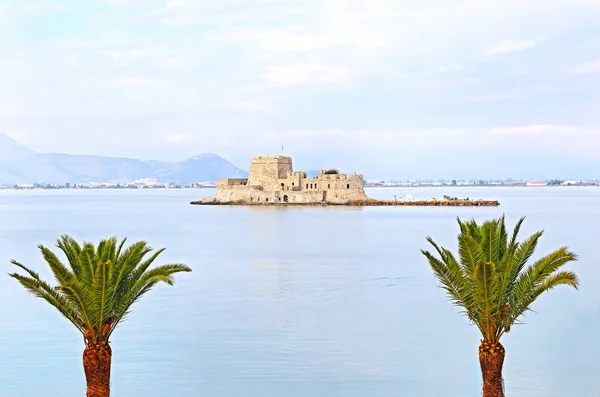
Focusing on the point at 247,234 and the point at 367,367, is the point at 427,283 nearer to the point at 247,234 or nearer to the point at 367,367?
the point at 367,367

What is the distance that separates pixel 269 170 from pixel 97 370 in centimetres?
7689

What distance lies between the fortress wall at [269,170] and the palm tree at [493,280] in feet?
246

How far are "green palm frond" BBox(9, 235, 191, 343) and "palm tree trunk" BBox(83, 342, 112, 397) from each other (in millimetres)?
198

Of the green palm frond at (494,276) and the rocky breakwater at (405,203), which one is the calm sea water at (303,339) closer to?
the green palm frond at (494,276)

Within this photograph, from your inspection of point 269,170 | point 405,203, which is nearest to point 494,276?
point 269,170

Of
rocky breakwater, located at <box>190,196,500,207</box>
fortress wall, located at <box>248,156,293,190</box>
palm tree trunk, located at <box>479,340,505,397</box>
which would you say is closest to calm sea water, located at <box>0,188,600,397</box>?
palm tree trunk, located at <box>479,340,505,397</box>

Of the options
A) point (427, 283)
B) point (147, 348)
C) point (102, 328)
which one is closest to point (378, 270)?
point (427, 283)

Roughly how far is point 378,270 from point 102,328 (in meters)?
23.0

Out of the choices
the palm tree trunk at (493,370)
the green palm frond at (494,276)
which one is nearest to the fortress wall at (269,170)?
the green palm frond at (494,276)

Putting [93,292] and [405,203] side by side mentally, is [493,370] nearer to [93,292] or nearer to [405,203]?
[93,292]

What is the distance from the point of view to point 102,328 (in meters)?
12.7

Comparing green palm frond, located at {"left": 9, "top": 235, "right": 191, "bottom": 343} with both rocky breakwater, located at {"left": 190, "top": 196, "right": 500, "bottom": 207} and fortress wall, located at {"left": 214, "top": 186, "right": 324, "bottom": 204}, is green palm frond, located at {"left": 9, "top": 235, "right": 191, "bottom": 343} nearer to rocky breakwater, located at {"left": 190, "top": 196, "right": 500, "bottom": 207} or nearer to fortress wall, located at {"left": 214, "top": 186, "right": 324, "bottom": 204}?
fortress wall, located at {"left": 214, "top": 186, "right": 324, "bottom": 204}

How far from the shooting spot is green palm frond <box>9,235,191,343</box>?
12273 mm

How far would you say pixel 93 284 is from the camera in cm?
1233
